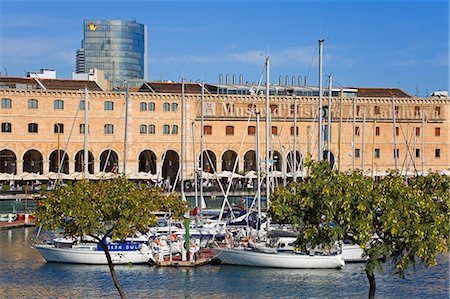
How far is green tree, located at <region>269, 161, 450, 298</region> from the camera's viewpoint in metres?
21.9

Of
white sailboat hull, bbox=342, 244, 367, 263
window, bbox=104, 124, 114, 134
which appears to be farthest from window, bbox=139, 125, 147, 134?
white sailboat hull, bbox=342, 244, 367, 263

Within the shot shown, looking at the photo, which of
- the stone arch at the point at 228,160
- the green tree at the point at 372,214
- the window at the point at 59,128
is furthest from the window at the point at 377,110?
the green tree at the point at 372,214

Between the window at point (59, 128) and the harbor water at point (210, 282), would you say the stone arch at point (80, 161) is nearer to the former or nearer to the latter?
the window at point (59, 128)

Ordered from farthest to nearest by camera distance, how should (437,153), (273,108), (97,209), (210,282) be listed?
1. (437,153)
2. (273,108)
3. (210,282)
4. (97,209)

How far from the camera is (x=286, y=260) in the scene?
129ft

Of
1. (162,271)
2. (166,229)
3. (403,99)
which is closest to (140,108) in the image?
(403,99)

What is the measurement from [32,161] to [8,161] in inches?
108

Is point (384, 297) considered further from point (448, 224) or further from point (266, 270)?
point (448, 224)

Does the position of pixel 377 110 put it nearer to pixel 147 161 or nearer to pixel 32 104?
pixel 147 161

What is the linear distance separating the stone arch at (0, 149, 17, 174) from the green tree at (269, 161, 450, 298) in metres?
57.6

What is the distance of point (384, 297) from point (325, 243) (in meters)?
11.4

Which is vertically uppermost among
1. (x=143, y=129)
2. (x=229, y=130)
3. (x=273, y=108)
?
(x=273, y=108)

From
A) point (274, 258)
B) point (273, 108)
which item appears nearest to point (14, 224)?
point (274, 258)

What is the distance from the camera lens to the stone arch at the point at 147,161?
83.6 metres
